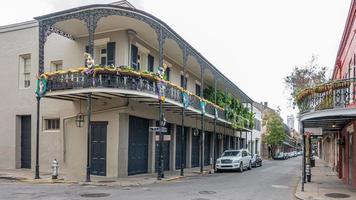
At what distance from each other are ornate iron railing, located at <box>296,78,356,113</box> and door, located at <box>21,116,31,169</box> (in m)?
16.0

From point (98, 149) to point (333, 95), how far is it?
11.8m

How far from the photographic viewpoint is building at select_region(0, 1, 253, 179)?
1816cm

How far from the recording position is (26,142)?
76.4 ft

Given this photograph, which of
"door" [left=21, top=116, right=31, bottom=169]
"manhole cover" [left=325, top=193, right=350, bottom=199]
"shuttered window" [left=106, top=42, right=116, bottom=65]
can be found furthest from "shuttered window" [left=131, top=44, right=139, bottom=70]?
"manhole cover" [left=325, top=193, right=350, bottom=199]

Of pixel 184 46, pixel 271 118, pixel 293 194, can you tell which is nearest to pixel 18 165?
pixel 184 46

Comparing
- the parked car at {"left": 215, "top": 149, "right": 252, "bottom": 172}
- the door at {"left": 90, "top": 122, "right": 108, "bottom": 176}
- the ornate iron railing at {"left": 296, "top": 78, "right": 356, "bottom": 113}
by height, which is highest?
the ornate iron railing at {"left": 296, "top": 78, "right": 356, "bottom": 113}

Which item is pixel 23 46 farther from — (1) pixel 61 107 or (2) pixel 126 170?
(2) pixel 126 170

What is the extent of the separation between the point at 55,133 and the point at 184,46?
879cm

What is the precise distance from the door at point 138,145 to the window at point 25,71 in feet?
22.8

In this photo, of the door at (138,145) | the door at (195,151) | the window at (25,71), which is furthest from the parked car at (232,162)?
the window at (25,71)

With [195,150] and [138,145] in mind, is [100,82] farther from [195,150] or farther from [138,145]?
[195,150]

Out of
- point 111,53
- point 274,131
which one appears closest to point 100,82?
point 111,53

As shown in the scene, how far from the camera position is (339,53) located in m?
24.0

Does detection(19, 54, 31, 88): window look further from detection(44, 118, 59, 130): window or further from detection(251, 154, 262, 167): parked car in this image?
detection(251, 154, 262, 167): parked car
